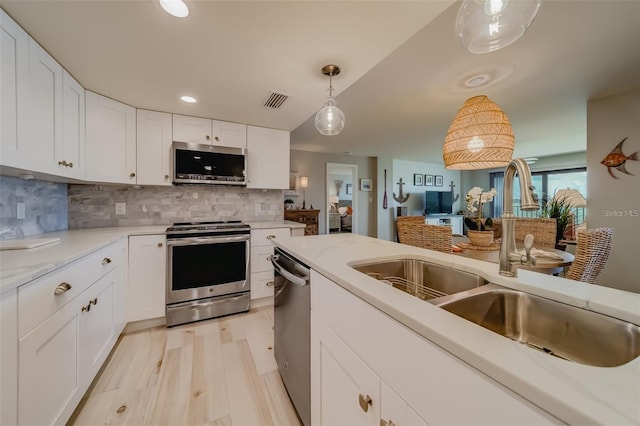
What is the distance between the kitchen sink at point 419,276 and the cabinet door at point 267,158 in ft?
7.03

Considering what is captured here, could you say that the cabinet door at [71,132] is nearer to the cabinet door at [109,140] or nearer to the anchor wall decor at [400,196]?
the cabinet door at [109,140]

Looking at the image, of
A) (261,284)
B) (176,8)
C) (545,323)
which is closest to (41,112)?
(176,8)

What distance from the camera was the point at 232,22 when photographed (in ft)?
4.32

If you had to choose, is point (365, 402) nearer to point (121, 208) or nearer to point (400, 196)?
point (121, 208)

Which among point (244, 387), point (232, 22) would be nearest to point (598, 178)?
point (232, 22)

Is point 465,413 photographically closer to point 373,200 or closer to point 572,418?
point 572,418

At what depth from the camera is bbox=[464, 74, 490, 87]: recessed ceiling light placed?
2.24 meters

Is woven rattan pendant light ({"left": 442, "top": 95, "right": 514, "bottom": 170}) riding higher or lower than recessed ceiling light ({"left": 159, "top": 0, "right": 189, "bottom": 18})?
lower

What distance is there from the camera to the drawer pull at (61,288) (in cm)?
109

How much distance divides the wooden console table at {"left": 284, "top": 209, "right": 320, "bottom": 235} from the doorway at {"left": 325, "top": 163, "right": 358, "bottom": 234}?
53.1 inches

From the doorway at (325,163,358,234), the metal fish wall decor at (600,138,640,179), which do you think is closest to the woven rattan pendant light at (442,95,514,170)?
the metal fish wall decor at (600,138,640,179)

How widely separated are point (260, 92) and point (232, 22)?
30.2 inches

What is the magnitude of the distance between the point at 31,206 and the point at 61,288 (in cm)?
126

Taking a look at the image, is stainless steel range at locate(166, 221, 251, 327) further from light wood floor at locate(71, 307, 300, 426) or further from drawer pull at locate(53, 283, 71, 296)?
drawer pull at locate(53, 283, 71, 296)
